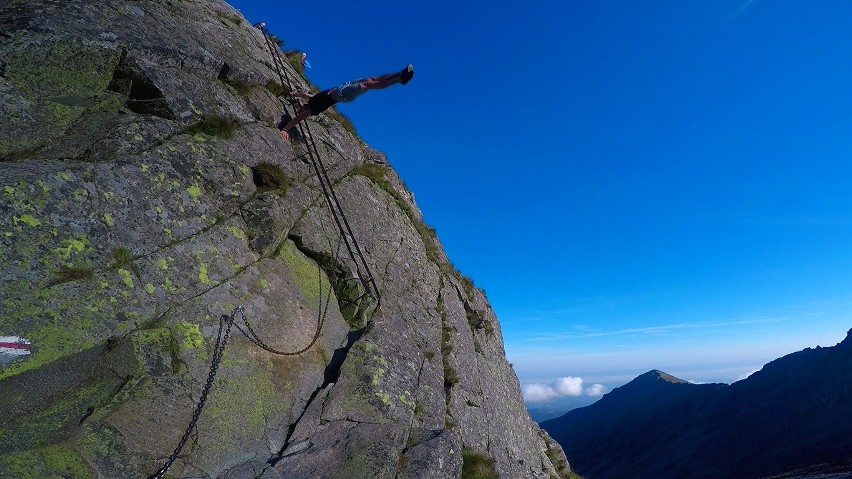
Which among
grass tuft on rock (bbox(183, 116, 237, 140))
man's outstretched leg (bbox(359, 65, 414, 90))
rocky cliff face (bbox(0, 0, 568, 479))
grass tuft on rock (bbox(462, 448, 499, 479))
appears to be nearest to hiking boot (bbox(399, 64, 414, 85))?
man's outstretched leg (bbox(359, 65, 414, 90))

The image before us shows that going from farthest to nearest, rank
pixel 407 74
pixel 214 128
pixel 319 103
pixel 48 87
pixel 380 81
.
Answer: pixel 319 103, pixel 380 81, pixel 214 128, pixel 407 74, pixel 48 87

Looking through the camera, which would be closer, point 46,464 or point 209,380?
point 46,464

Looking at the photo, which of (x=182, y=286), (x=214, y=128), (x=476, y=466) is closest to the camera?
(x=182, y=286)

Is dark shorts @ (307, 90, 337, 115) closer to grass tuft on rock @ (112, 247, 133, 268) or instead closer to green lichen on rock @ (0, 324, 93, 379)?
grass tuft on rock @ (112, 247, 133, 268)

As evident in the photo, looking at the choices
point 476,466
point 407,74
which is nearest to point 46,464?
point 476,466

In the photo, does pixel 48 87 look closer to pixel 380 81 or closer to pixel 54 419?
pixel 54 419

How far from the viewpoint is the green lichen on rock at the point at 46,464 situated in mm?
7898

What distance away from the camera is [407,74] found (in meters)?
13.5

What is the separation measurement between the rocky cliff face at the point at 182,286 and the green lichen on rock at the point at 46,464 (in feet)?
0.09

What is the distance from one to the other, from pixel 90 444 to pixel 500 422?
15.4m

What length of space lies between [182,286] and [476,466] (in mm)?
10515

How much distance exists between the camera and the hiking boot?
43.9ft

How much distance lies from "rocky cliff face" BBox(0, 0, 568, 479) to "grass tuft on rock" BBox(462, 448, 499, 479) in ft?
0.36

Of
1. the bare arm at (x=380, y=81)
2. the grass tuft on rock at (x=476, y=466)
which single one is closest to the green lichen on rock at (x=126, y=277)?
the bare arm at (x=380, y=81)
